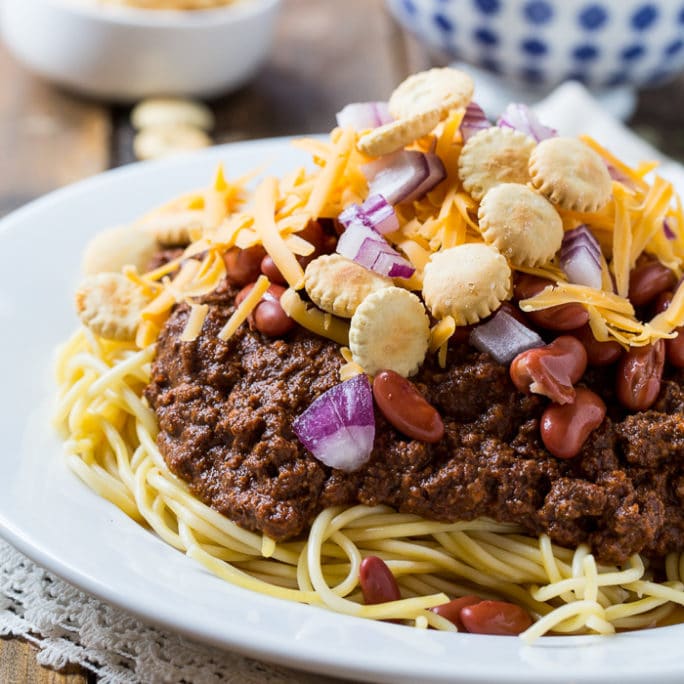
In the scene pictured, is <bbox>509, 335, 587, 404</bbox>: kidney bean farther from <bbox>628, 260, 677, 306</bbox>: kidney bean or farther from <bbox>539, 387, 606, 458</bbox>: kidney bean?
<bbox>628, 260, 677, 306</bbox>: kidney bean

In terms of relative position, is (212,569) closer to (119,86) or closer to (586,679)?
(586,679)

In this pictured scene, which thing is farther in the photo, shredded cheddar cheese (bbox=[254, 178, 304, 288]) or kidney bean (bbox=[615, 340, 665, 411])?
shredded cheddar cheese (bbox=[254, 178, 304, 288])

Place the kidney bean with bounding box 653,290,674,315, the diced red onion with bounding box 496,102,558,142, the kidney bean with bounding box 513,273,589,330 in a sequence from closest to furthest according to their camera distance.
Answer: the kidney bean with bounding box 513,273,589,330, the kidney bean with bounding box 653,290,674,315, the diced red onion with bounding box 496,102,558,142

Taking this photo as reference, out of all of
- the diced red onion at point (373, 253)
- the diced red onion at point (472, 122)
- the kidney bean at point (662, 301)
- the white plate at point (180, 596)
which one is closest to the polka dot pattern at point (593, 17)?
the diced red onion at point (472, 122)

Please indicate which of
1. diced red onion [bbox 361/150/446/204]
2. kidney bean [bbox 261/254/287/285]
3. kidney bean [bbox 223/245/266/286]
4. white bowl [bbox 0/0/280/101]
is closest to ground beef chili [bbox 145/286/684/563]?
kidney bean [bbox 261/254/287/285]

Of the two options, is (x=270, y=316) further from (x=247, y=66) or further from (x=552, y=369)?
(x=247, y=66)

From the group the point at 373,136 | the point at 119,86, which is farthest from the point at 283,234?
the point at 119,86
